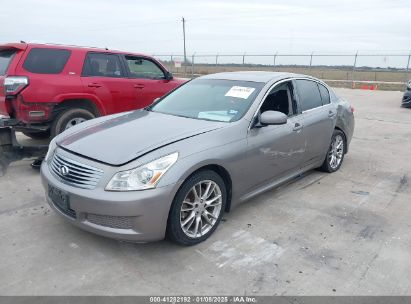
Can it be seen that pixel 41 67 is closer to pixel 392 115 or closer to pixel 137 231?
pixel 137 231

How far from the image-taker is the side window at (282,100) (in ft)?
14.5

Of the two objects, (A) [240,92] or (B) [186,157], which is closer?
(B) [186,157]

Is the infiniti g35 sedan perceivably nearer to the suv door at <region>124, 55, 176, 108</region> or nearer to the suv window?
the suv window

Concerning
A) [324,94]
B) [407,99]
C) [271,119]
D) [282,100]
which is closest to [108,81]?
[282,100]

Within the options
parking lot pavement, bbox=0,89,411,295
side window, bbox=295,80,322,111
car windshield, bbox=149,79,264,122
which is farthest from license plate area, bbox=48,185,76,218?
side window, bbox=295,80,322,111

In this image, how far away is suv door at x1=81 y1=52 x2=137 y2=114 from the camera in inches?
263

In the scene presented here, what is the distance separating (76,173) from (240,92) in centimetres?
205

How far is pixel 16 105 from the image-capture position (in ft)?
18.8

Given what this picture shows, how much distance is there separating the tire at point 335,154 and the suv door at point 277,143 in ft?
3.33

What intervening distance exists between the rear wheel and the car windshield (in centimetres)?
188

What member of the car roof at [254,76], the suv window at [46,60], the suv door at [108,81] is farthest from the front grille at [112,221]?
the suv door at [108,81]

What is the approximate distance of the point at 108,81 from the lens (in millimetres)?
6906

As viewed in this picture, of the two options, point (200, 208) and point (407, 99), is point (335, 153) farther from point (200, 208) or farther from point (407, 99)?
point (407, 99)

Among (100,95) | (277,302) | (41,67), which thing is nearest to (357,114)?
(100,95)
